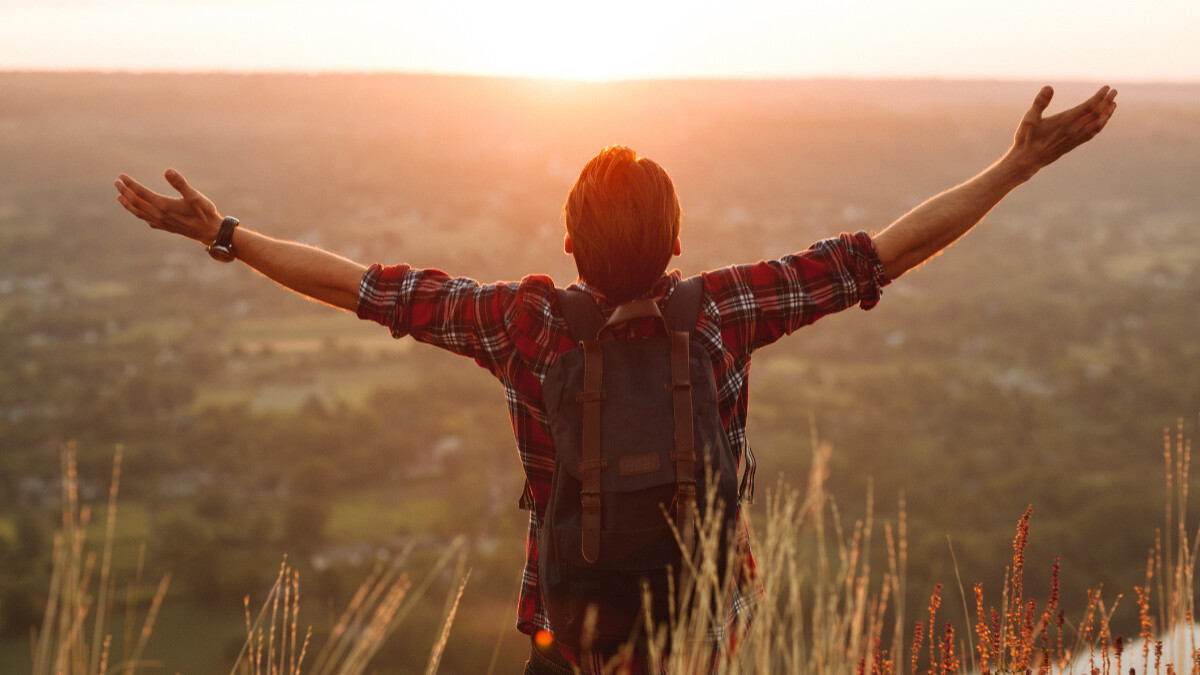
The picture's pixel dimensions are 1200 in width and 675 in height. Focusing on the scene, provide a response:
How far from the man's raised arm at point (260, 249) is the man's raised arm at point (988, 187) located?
3.65 ft

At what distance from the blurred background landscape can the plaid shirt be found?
3517 centimetres

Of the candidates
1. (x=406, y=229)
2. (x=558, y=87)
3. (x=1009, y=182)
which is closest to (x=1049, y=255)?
(x=558, y=87)

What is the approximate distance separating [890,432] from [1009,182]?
71233 millimetres

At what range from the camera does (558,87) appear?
85375mm

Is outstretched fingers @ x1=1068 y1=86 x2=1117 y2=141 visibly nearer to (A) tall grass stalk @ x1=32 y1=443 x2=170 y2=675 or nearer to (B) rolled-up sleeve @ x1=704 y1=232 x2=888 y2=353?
(B) rolled-up sleeve @ x1=704 y1=232 x2=888 y2=353

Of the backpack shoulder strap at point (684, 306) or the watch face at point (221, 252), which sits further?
the watch face at point (221, 252)

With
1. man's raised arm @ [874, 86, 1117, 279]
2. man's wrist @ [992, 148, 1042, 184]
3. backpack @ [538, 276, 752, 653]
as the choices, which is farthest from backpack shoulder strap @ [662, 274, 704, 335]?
man's wrist @ [992, 148, 1042, 184]

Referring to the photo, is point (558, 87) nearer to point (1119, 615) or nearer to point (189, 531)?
point (189, 531)

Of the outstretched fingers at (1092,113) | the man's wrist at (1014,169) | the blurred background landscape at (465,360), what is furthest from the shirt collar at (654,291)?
the blurred background landscape at (465,360)

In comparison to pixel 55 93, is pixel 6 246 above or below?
below

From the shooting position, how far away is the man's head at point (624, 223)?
153 cm

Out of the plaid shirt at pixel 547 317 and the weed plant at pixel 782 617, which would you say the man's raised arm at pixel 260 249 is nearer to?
the plaid shirt at pixel 547 317

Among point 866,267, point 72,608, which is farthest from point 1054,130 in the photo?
point 72,608

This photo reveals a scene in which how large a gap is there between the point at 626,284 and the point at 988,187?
875 mm
